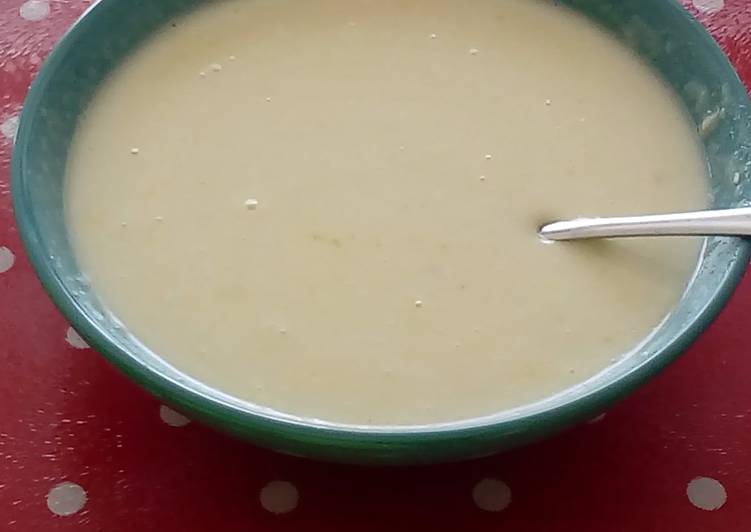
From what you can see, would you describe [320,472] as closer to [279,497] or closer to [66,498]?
[279,497]

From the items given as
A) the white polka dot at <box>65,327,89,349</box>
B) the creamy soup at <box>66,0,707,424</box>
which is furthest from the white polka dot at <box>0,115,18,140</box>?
the white polka dot at <box>65,327,89,349</box>

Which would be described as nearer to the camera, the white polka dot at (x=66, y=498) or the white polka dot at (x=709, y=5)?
the white polka dot at (x=66, y=498)

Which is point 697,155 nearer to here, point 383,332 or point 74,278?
point 383,332

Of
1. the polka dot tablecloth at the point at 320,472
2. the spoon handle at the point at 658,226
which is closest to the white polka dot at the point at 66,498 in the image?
the polka dot tablecloth at the point at 320,472

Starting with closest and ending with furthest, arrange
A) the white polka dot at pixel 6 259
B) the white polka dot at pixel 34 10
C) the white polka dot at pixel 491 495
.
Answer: the white polka dot at pixel 491 495 → the white polka dot at pixel 6 259 → the white polka dot at pixel 34 10

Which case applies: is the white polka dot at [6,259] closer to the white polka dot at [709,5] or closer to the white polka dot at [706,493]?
the white polka dot at [706,493]

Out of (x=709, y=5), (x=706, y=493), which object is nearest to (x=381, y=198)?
(x=706, y=493)

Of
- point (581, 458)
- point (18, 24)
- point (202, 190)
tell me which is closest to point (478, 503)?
point (581, 458)
